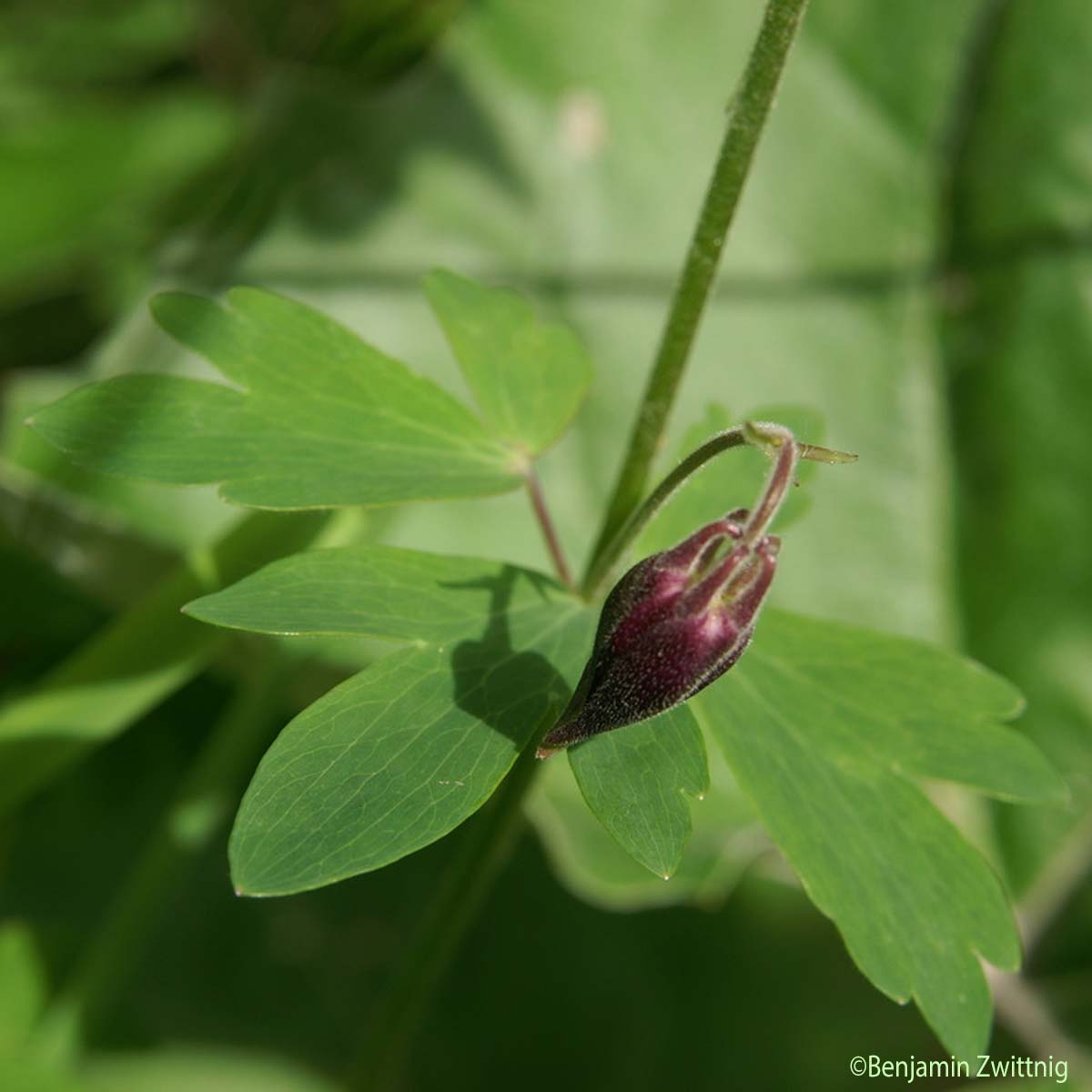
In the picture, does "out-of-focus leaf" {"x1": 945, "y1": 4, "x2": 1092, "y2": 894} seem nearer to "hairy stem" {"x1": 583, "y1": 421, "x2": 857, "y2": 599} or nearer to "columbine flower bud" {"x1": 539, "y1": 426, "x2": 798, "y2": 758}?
"hairy stem" {"x1": 583, "y1": 421, "x2": 857, "y2": 599}

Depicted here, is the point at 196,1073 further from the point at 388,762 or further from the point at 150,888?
the point at 388,762

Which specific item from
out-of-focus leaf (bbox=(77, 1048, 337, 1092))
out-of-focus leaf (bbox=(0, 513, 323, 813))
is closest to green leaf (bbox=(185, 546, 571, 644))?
out-of-focus leaf (bbox=(0, 513, 323, 813))

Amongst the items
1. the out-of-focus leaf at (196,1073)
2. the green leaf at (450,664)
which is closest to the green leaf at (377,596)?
the green leaf at (450,664)

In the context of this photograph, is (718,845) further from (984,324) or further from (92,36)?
(92,36)

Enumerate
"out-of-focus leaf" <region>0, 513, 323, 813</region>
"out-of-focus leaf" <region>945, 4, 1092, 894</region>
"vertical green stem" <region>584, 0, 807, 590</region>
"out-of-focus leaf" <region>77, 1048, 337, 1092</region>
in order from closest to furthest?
"vertical green stem" <region>584, 0, 807, 590</region>
"out-of-focus leaf" <region>0, 513, 323, 813</region>
"out-of-focus leaf" <region>77, 1048, 337, 1092</region>
"out-of-focus leaf" <region>945, 4, 1092, 894</region>

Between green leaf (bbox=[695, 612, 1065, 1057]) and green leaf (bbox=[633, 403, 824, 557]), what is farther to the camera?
green leaf (bbox=[633, 403, 824, 557])

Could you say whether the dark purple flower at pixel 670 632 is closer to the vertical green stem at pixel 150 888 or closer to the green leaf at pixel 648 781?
the green leaf at pixel 648 781

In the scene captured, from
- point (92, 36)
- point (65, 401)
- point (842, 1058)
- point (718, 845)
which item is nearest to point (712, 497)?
point (65, 401)
